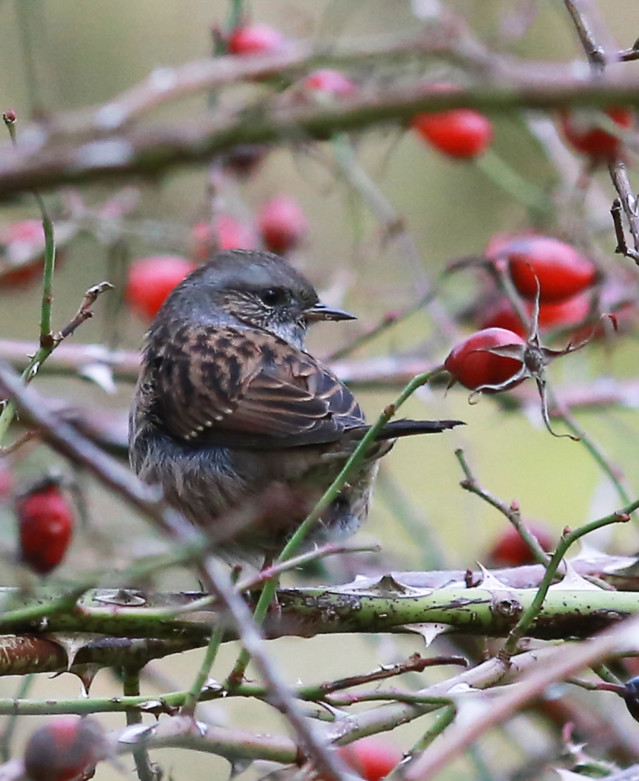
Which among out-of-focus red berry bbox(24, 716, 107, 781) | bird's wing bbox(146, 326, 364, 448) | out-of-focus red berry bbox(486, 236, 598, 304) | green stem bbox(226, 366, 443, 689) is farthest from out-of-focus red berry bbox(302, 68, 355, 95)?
out-of-focus red berry bbox(24, 716, 107, 781)

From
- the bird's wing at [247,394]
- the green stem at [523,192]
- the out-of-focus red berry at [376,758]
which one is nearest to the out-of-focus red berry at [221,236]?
the bird's wing at [247,394]

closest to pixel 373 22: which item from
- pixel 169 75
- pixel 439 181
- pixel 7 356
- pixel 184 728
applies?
pixel 439 181

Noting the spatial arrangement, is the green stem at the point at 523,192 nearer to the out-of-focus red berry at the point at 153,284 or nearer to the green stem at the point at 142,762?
the out-of-focus red berry at the point at 153,284

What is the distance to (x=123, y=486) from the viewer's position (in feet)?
3.32

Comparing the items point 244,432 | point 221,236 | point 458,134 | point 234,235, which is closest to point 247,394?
point 244,432

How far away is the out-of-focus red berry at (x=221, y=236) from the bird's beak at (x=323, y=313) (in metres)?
0.35

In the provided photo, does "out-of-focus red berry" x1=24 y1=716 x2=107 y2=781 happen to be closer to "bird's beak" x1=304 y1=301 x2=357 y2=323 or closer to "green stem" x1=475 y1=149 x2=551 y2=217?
"green stem" x1=475 y1=149 x2=551 y2=217

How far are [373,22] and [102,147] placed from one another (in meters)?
6.69

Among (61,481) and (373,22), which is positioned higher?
(373,22)

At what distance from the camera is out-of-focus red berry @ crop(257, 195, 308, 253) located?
195 inches

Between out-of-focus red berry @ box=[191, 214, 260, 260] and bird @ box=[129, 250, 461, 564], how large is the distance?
0.38 feet

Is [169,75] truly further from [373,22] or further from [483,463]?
[483,463]

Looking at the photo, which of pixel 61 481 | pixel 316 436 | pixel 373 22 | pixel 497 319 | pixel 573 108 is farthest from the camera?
pixel 373 22

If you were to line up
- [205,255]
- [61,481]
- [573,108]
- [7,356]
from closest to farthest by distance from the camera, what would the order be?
[573,108] < [61,481] < [7,356] < [205,255]
